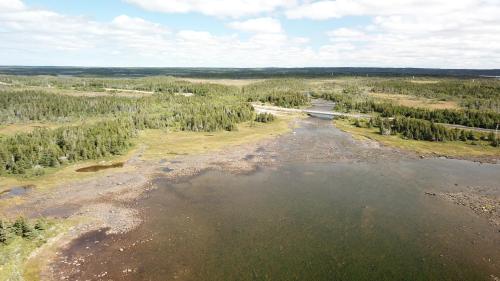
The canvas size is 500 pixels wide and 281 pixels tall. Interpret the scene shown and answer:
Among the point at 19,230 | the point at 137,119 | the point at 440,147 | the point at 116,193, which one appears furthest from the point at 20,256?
the point at 440,147

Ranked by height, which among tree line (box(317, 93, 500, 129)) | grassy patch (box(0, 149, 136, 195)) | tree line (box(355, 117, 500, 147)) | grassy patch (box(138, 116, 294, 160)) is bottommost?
grassy patch (box(0, 149, 136, 195))

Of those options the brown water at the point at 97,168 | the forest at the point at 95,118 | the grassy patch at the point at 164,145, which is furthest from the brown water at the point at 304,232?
the forest at the point at 95,118

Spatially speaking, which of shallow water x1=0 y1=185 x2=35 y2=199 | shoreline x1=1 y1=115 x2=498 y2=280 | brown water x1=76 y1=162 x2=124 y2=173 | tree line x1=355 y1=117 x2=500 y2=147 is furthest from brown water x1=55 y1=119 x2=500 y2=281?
tree line x1=355 y1=117 x2=500 y2=147

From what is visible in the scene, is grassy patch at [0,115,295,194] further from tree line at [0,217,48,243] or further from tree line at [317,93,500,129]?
tree line at [317,93,500,129]

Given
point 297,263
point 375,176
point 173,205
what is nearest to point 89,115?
point 173,205

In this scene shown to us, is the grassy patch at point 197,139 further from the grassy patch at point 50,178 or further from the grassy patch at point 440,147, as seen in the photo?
the grassy patch at point 440,147

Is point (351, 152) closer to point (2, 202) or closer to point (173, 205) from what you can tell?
point (173, 205)

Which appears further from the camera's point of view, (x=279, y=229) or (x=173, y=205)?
(x=173, y=205)
